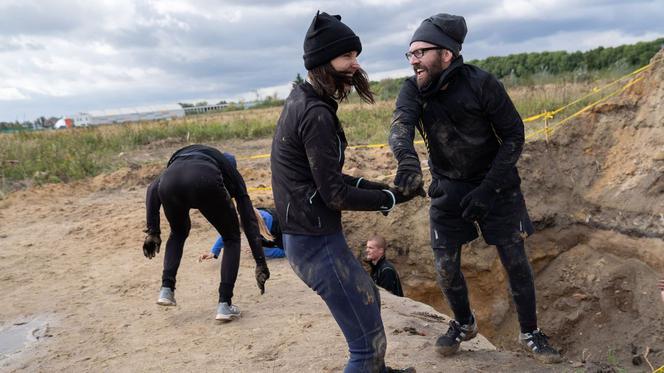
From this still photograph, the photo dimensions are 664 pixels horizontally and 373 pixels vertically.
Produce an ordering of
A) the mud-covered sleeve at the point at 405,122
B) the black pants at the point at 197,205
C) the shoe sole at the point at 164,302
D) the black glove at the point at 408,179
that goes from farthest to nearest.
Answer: the shoe sole at the point at 164,302
the black pants at the point at 197,205
the mud-covered sleeve at the point at 405,122
the black glove at the point at 408,179

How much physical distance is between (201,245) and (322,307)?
113 inches

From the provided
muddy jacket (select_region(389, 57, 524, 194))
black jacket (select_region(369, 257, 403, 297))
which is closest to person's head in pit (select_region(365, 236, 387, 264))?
black jacket (select_region(369, 257, 403, 297))

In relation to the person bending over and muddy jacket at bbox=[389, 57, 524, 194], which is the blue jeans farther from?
the person bending over

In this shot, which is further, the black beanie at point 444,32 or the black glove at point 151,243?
the black glove at point 151,243

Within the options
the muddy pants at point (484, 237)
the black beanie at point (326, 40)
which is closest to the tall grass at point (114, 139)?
the muddy pants at point (484, 237)

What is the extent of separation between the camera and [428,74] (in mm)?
3502

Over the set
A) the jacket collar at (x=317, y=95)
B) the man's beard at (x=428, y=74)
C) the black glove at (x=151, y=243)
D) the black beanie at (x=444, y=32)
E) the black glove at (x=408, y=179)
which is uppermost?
the black beanie at (x=444, y=32)

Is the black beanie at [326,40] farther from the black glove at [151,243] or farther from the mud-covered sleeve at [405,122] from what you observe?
the black glove at [151,243]

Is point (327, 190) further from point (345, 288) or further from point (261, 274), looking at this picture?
point (261, 274)

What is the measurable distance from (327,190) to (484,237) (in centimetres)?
157

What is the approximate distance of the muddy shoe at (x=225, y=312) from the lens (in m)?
4.68

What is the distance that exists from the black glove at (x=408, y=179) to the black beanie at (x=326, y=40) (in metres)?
0.65

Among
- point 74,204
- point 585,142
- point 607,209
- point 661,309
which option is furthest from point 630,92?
point 74,204

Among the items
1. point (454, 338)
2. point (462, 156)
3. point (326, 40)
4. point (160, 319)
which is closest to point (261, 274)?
point (160, 319)
